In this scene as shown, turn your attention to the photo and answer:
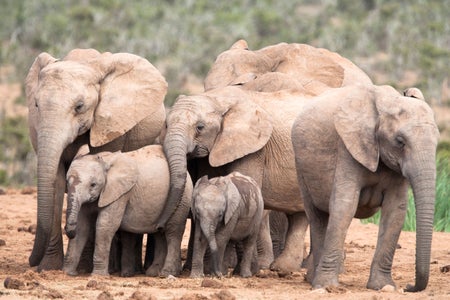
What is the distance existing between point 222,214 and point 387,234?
1.29 m

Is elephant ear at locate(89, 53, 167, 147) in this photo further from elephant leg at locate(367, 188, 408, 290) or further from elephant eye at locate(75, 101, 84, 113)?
elephant leg at locate(367, 188, 408, 290)

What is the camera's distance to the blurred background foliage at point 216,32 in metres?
34.2

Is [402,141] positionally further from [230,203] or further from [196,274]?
[196,274]

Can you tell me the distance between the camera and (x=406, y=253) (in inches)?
455

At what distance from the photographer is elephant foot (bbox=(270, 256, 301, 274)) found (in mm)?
10219

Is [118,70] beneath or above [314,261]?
above

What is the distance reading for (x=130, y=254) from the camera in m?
9.60

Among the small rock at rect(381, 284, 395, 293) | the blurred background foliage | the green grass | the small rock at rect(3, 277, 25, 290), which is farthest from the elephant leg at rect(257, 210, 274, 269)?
the blurred background foliage

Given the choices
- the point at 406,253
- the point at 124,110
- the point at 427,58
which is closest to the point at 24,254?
the point at 124,110

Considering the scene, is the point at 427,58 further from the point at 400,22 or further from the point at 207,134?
the point at 207,134

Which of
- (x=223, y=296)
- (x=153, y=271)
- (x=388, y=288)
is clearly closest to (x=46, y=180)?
(x=153, y=271)

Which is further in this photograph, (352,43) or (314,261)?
(352,43)

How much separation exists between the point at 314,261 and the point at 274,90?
2.31 meters

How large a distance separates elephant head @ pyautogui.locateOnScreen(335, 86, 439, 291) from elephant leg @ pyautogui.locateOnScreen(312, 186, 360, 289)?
0.28 meters
